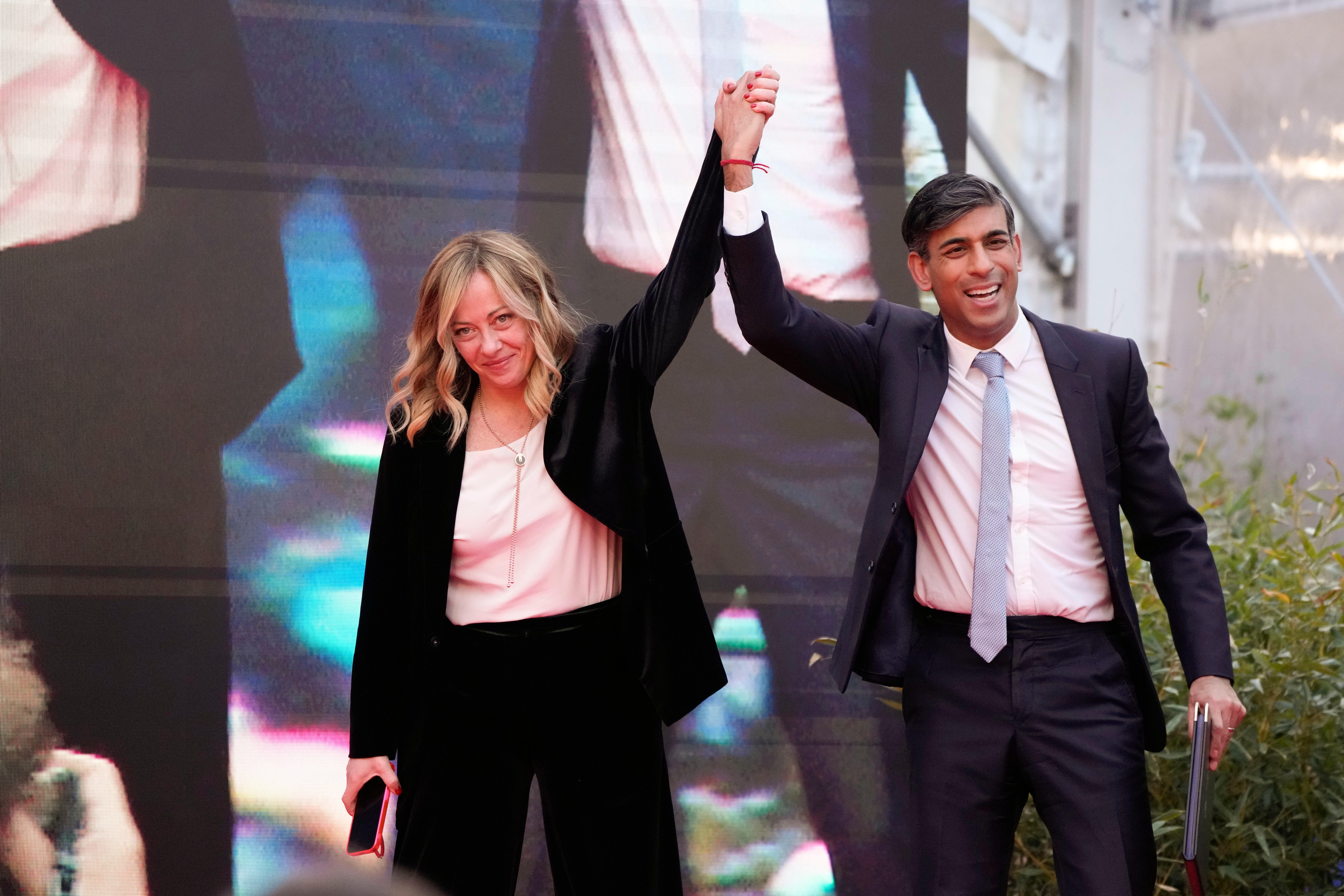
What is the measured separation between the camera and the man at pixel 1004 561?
76.9 inches

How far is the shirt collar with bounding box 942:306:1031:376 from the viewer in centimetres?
206

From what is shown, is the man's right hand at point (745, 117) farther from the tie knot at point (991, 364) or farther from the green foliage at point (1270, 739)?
the green foliage at point (1270, 739)

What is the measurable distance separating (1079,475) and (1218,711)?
0.43 metres

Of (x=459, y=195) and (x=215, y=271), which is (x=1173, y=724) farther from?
(x=215, y=271)

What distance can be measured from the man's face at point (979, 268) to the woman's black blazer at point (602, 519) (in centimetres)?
39

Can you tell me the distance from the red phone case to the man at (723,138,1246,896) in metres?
0.83

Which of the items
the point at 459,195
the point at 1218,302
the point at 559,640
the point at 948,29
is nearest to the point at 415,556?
the point at 559,640

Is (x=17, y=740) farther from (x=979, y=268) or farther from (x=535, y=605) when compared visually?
(x=979, y=268)

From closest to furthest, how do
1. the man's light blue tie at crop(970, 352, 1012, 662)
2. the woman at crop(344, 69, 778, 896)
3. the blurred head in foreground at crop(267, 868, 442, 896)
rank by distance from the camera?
the blurred head in foreground at crop(267, 868, 442, 896)
the man's light blue tie at crop(970, 352, 1012, 662)
the woman at crop(344, 69, 778, 896)

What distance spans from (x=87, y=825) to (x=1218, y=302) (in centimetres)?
369

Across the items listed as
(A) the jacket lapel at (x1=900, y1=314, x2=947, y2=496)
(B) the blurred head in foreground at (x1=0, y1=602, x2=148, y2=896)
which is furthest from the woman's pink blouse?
(B) the blurred head in foreground at (x1=0, y1=602, x2=148, y2=896)

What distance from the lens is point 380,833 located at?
6.88 ft

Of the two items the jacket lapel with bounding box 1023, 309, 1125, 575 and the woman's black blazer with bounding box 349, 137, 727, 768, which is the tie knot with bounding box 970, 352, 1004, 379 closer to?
the jacket lapel with bounding box 1023, 309, 1125, 575

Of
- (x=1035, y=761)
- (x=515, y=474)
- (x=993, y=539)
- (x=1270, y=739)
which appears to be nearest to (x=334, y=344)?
(x=515, y=474)
